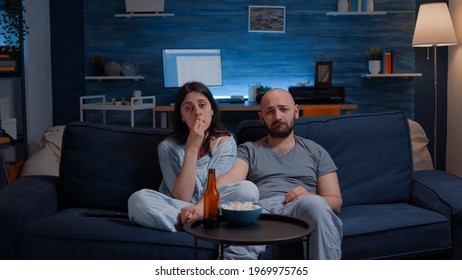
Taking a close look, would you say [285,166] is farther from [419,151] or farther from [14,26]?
[14,26]

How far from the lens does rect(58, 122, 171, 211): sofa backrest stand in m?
3.24

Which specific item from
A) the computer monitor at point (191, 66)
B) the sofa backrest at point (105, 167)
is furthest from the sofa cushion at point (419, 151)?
the sofa backrest at point (105, 167)

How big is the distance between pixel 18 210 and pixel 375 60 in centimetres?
396

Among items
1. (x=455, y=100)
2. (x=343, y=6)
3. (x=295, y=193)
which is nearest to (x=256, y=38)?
(x=343, y=6)

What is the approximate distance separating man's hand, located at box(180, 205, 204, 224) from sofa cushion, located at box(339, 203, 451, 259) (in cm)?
63

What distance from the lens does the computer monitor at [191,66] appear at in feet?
19.3

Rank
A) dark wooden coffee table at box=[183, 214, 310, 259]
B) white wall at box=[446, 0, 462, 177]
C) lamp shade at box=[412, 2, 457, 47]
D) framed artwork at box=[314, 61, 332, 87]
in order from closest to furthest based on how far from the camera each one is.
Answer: dark wooden coffee table at box=[183, 214, 310, 259]
lamp shade at box=[412, 2, 457, 47]
white wall at box=[446, 0, 462, 177]
framed artwork at box=[314, 61, 332, 87]

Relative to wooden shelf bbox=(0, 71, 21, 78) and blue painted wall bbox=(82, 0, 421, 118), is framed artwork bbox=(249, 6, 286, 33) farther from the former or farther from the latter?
wooden shelf bbox=(0, 71, 21, 78)

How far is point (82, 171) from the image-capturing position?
326 cm

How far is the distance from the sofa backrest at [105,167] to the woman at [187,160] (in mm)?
191

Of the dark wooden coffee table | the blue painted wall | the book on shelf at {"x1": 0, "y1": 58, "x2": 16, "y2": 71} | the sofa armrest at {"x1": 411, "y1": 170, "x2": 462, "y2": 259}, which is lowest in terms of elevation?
the sofa armrest at {"x1": 411, "y1": 170, "x2": 462, "y2": 259}

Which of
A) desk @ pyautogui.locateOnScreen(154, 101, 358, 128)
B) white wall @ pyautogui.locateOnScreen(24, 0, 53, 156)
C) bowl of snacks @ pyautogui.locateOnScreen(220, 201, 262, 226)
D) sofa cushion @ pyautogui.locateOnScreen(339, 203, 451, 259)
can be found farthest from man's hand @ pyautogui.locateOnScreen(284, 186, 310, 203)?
white wall @ pyautogui.locateOnScreen(24, 0, 53, 156)

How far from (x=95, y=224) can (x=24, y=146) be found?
2.68 m
